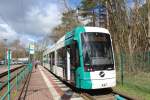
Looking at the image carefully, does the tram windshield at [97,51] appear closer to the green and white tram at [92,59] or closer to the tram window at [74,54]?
the green and white tram at [92,59]

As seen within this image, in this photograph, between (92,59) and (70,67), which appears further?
(70,67)

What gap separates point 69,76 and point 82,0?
93.1ft

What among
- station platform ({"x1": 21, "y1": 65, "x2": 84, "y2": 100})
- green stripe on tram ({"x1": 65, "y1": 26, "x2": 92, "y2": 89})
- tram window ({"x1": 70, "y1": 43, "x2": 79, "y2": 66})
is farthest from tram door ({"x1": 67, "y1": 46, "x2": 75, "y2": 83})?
green stripe on tram ({"x1": 65, "y1": 26, "x2": 92, "y2": 89})

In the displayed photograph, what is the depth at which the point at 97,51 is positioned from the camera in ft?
47.2

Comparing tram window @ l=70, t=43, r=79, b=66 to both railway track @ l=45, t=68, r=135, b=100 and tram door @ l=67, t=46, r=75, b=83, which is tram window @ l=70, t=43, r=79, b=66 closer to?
tram door @ l=67, t=46, r=75, b=83

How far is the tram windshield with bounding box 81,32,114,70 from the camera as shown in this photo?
1421 cm

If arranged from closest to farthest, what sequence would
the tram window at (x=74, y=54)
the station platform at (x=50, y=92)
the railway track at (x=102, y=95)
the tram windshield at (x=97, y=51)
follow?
1. the railway track at (x=102, y=95)
2. the station platform at (x=50, y=92)
3. the tram windshield at (x=97, y=51)
4. the tram window at (x=74, y=54)

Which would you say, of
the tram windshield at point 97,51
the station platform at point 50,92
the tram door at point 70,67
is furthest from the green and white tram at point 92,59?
the station platform at point 50,92

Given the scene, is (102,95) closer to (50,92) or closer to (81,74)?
(81,74)

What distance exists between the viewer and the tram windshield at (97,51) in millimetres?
14211

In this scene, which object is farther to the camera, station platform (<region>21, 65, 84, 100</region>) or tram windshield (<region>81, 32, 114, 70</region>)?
tram windshield (<region>81, 32, 114, 70</region>)

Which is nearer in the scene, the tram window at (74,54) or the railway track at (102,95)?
the railway track at (102,95)

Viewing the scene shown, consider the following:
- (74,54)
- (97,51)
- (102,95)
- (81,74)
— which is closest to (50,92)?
(74,54)

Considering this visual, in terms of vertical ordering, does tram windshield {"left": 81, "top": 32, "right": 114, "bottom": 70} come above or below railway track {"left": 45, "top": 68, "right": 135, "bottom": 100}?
above
